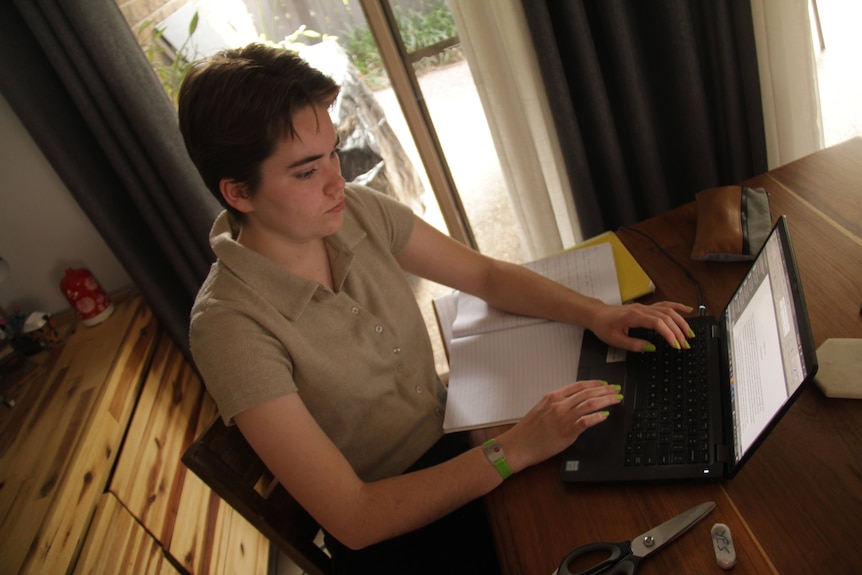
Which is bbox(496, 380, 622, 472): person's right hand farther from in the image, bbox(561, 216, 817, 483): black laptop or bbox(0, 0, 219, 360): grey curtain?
bbox(0, 0, 219, 360): grey curtain

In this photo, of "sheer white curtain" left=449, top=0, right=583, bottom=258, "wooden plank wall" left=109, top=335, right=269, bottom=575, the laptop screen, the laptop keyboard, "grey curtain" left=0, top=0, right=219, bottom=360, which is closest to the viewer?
the laptop screen

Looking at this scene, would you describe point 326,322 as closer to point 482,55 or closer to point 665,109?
point 482,55

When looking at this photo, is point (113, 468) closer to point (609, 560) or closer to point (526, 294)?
point (526, 294)

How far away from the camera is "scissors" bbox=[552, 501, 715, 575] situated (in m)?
0.68

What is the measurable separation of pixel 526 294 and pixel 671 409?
0.38 meters

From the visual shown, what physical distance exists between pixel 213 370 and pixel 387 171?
1.72 metres

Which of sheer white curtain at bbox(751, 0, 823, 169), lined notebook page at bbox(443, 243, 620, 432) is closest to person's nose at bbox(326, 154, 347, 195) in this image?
lined notebook page at bbox(443, 243, 620, 432)

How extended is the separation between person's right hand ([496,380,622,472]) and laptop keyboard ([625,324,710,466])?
5cm

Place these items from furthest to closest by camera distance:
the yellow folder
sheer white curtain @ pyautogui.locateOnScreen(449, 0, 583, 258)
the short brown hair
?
sheer white curtain @ pyautogui.locateOnScreen(449, 0, 583, 258) → the yellow folder → the short brown hair

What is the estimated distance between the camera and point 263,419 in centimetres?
88

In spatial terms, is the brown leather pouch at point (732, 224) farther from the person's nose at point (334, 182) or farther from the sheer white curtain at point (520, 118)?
the sheer white curtain at point (520, 118)

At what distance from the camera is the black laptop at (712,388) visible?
2.19 feet

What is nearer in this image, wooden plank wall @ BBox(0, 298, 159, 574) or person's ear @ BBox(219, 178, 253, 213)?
person's ear @ BBox(219, 178, 253, 213)

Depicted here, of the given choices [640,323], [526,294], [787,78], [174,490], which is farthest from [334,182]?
[787,78]
